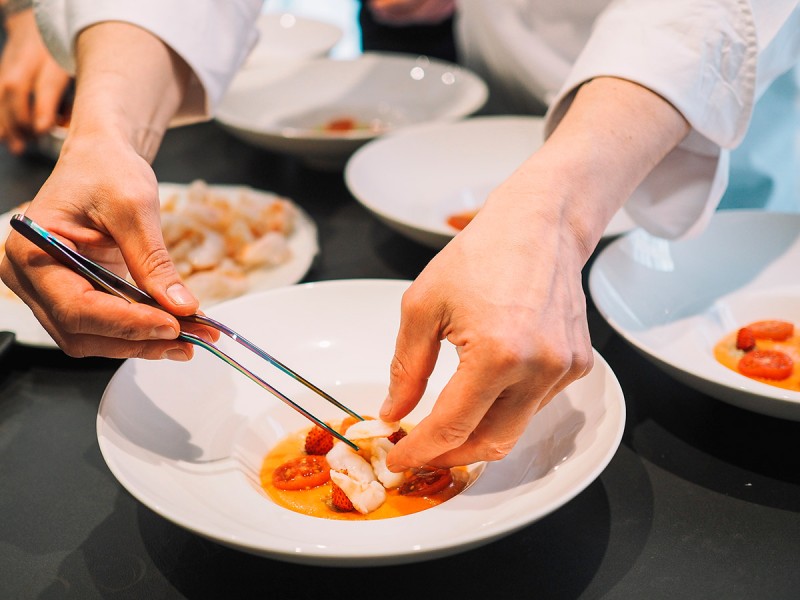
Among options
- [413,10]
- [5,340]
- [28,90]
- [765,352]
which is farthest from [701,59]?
[413,10]

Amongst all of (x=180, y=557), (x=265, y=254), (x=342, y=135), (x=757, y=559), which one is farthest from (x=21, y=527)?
(x=342, y=135)

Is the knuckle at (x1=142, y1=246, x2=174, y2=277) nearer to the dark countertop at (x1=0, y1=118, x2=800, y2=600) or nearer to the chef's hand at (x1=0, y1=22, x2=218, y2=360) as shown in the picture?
the chef's hand at (x1=0, y1=22, x2=218, y2=360)

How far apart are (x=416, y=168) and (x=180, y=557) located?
1018mm

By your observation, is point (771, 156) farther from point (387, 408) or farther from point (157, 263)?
point (157, 263)

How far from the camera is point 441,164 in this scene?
1.66 metres

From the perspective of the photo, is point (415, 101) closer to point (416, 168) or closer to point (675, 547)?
point (416, 168)

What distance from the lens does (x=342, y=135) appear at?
5.18 feet

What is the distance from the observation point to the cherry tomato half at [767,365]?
0.99 metres

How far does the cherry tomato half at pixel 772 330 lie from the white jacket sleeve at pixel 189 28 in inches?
34.4

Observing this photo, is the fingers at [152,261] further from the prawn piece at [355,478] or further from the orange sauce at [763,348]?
the orange sauce at [763,348]

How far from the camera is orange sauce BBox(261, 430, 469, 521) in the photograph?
0.82m

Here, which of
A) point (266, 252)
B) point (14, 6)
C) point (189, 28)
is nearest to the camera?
point (189, 28)

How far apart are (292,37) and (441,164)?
108 cm

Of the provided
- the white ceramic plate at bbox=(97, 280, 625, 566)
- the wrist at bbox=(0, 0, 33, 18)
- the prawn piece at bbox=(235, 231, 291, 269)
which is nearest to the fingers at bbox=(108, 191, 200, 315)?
the white ceramic plate at bbox=(97, 280, 625, 566)
